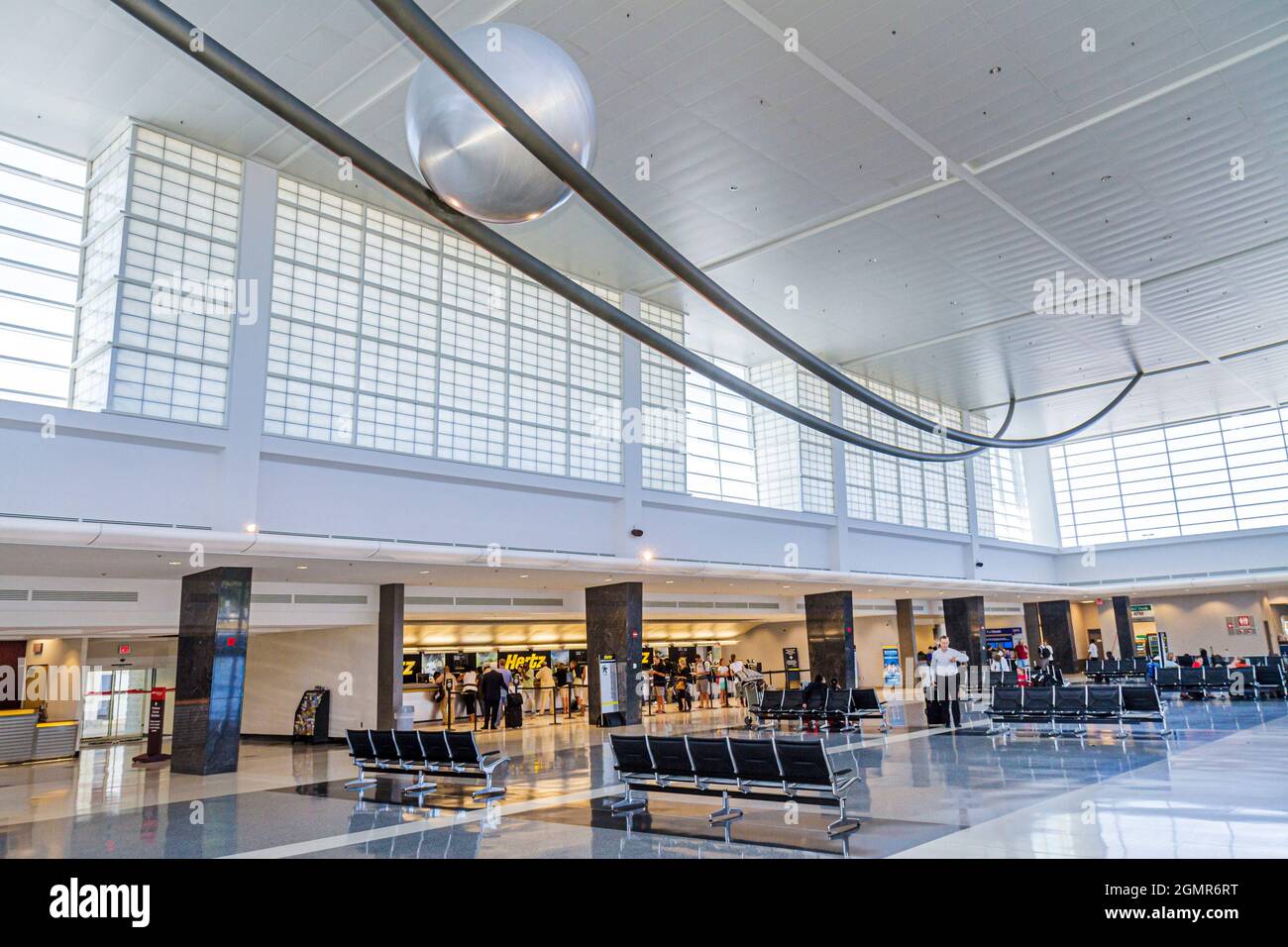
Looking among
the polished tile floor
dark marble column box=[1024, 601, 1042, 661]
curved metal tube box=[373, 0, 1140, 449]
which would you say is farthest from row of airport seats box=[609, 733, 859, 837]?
dark marble column box=[1024, 601, 1042, 661]

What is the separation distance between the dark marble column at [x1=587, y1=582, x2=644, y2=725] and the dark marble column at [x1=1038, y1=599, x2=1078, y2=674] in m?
30.4

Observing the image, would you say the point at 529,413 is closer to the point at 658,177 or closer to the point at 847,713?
the point at 658,177

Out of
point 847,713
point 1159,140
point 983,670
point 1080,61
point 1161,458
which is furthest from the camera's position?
point 1161,458

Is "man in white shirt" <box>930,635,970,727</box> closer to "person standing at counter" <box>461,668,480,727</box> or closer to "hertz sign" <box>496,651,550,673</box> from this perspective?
"person standing at counter" <box>461,668,480,727</box>

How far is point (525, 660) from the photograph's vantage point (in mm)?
31406

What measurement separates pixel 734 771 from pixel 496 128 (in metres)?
7.92

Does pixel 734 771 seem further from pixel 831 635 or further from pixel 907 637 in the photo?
pixel 907 637

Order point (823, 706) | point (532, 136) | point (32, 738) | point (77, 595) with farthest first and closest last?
point (823, 706)
point (32, 738)
point (77, 595)
point (532, 136)

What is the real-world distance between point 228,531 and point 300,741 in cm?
932

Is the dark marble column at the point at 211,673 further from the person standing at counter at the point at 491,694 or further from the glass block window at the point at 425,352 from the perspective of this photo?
the person standing at counter at the point at 491,694

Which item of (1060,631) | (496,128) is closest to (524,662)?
(496,128)

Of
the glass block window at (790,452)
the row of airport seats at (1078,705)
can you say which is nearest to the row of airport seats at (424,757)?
the row of airport seats at (1078,705)

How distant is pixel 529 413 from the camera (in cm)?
2244
